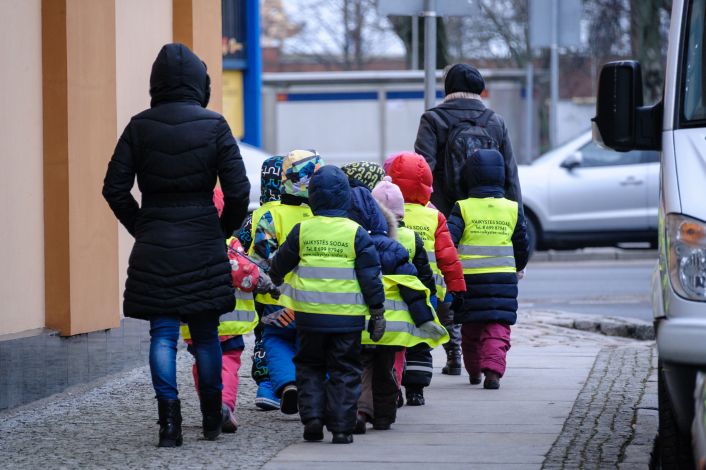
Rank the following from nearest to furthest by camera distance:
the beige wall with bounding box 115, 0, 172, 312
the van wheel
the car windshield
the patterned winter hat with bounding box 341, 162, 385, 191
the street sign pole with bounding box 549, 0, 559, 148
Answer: the van wheel
the car windshield
the patterned winter hat with bounding box 341, 162, 385, 191
the beige wall with bounding box 115, 0, 172, 312
the street sign pole with bounding box 549, 0, 559, 148

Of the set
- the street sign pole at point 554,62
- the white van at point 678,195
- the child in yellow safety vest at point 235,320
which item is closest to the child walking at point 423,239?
the child in yellow safety vest at point 235,320

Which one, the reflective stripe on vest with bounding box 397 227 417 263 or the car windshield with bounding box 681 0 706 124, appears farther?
the reflective stripe on vest with bounding box 397 227 417 263

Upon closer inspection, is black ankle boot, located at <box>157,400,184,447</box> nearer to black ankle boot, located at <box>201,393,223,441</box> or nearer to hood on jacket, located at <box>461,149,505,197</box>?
black ankle boot, located at <box>201,393,223,441</box>

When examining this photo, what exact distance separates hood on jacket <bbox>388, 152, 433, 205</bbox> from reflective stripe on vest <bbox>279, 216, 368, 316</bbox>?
4.52 feet

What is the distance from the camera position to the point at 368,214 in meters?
7.36

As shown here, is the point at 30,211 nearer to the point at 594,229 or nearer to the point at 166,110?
the point at 166,110

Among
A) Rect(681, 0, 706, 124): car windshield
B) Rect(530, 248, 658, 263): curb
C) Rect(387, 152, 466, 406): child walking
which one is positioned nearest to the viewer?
Rect(681, 0, 706, 124): car windshield

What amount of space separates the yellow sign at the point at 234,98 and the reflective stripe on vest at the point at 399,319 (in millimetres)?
14495

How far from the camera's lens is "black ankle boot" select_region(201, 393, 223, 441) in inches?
276

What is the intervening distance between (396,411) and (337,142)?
19.1m

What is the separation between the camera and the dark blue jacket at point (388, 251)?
7.33 m

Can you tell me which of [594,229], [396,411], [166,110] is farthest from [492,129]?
[594,229]

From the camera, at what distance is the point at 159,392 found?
22.4 ft

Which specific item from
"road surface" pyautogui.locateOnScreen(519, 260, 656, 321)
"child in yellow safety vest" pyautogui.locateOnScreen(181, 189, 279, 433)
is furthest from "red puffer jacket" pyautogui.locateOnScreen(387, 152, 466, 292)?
"road surface" pyautogui.locateOnScreen(519, 260, 656, 321)
